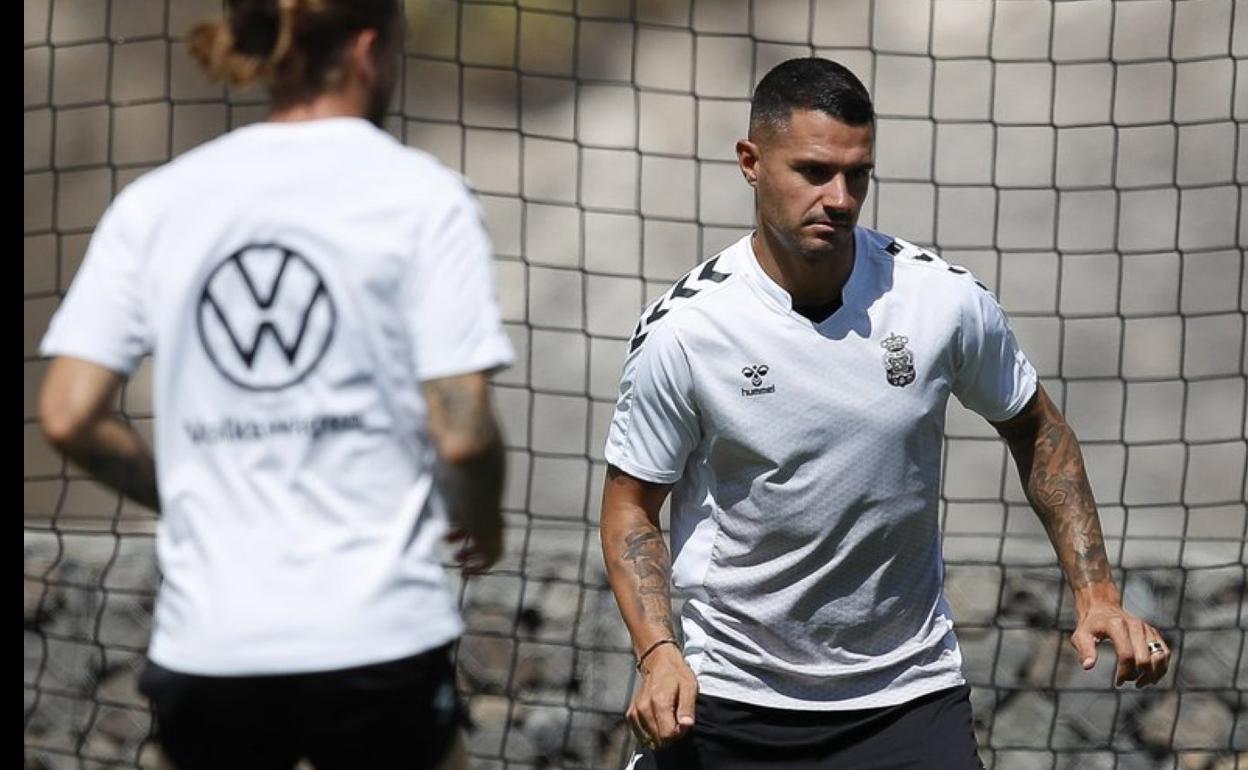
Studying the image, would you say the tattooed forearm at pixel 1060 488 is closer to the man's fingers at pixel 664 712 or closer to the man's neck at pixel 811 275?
the man's neck at pixel 811 275

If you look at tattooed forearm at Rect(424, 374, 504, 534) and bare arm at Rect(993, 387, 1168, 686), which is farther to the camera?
bare arm at Rect(993, 387, 1168, 686)

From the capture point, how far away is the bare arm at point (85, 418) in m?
2.62

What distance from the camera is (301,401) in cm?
254

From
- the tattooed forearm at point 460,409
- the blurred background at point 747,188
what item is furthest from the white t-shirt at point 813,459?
the blurred background at point 747,188

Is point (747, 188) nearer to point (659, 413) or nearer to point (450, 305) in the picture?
point (659, 413)

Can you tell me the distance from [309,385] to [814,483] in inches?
53.9

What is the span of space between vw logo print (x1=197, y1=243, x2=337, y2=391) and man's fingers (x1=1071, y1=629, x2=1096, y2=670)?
5.30 feet

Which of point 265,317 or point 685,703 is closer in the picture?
point 265,317

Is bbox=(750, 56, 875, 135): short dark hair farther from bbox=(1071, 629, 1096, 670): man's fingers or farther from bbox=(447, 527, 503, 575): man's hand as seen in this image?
bbox=(447, 527, 503, 575): man's hand

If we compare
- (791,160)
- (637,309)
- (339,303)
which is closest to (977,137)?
(637,309)

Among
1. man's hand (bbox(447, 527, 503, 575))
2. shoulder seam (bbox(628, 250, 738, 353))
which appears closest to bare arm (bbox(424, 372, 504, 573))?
man's hand (bbox(447, 527, 503, 575))

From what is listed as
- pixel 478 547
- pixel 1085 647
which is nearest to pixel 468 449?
pixel 478 547

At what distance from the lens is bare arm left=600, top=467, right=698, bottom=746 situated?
3488 mm

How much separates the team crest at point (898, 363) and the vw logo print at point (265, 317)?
1.44 meters
